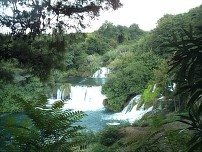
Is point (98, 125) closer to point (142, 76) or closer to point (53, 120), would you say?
point (142, 76)

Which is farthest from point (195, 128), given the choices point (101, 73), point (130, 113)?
point (101, 73)

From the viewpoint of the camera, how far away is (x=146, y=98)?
667 inches

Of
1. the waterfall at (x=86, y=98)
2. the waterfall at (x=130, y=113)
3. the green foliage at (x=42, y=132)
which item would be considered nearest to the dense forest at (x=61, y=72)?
the green foliage at (x=42, y=132)

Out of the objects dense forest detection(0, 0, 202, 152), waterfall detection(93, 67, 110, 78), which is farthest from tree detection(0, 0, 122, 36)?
waterfall detection(93, 67, 110, 78)

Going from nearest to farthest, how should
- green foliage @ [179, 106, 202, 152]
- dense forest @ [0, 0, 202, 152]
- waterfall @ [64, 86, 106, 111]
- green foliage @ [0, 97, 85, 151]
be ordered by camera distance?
green foliage @ [179, 106, 202, 152], dense forest @ [0, 0, 202, 152], green foliage @ [0, 97, 85, 151], waterfall @ [64, 86, 106, 111]

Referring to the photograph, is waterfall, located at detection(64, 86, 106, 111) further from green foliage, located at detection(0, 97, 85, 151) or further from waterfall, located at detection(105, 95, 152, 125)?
green foliage, located at detection(0, 97, 85, 151)

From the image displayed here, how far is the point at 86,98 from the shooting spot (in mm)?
21547

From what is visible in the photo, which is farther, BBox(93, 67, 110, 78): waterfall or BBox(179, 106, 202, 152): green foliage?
BBox(93, 67, 110, 78): waterfall

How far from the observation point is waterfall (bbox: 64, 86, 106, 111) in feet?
67.2

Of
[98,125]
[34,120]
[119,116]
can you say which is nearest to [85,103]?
[119,116]

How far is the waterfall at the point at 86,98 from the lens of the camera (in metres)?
20.5

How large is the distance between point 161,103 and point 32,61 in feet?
38.1

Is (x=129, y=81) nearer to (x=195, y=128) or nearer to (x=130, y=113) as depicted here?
(x=130, y=113)

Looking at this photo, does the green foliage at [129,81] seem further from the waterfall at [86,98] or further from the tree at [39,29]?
the tree at [39,29]
